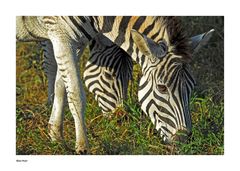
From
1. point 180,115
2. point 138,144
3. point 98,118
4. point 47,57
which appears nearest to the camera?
point 180,115

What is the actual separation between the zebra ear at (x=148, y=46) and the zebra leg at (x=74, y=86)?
73 centimetres

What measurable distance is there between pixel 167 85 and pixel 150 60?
14.5 inches

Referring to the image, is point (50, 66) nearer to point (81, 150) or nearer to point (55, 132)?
point (55, 132)

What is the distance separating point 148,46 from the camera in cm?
754

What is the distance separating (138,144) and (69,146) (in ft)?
2.57

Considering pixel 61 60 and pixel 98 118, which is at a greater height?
pixel 61 60

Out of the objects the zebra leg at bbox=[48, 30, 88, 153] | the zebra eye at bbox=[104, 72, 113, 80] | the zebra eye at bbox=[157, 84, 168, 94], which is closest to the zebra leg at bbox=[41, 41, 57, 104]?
the zebra eye at bbox=[104, 72, 113, 80]

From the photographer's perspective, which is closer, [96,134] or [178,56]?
[178,56]

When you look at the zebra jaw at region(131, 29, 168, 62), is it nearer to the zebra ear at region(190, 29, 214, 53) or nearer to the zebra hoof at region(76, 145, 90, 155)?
the zebra ear at region(190, 29, 214, 53)

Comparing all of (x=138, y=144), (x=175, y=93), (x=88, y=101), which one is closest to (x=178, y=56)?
(x=175, y=93)

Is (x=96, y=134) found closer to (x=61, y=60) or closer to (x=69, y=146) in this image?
(x=69, y=146)

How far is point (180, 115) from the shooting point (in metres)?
7.46

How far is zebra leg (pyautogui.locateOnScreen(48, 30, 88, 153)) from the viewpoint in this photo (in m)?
7.65

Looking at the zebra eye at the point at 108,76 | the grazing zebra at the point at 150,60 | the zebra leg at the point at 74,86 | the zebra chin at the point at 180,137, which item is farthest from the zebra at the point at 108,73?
the zebra chin at the point at 180,137
